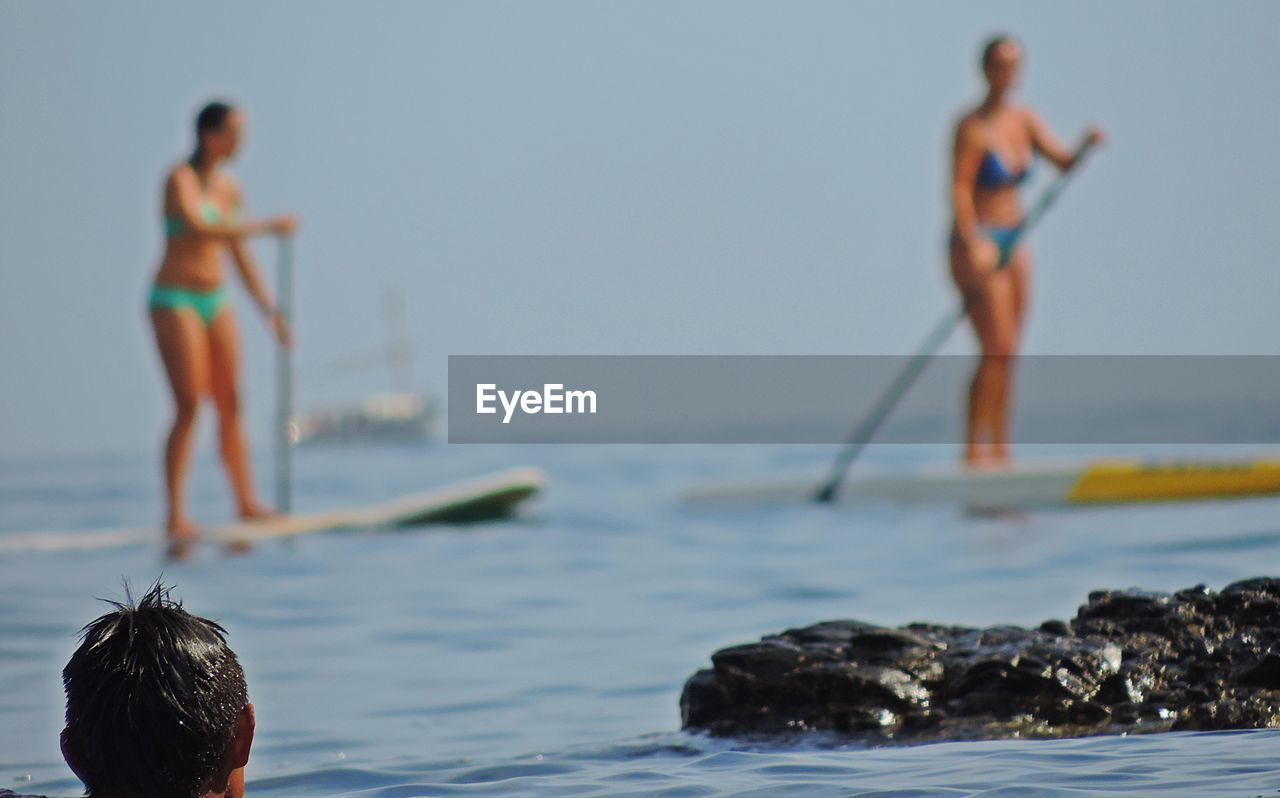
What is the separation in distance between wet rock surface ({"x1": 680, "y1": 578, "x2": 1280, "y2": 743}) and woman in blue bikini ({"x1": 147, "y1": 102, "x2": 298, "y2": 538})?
5609 millimetres

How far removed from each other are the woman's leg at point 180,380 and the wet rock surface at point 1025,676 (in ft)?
18.3

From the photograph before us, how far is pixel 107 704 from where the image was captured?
1.94 m

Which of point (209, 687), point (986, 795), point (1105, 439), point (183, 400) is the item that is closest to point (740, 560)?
point (183, 400)

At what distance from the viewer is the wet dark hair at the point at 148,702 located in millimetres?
1941

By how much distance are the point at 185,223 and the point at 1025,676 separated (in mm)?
6314

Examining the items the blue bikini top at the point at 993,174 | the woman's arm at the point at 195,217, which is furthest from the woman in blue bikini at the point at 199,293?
the blue bikini top at the point at 993,174

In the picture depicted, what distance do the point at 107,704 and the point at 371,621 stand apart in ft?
15.0

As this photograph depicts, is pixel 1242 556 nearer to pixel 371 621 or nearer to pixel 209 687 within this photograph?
pixel 371 621

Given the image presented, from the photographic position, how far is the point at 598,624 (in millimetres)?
6203

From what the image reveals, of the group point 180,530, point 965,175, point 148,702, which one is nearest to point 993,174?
point 965,175

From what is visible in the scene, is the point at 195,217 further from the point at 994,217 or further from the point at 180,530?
the point at 994,217

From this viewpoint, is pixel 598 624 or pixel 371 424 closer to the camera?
pixel 598 624

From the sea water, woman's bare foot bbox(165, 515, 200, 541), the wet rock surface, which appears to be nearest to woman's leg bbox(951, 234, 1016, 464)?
the sea water

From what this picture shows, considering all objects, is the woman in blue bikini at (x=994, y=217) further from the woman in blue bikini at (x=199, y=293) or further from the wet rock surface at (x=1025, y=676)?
the wet rock surface at (x=1025, y=676)
